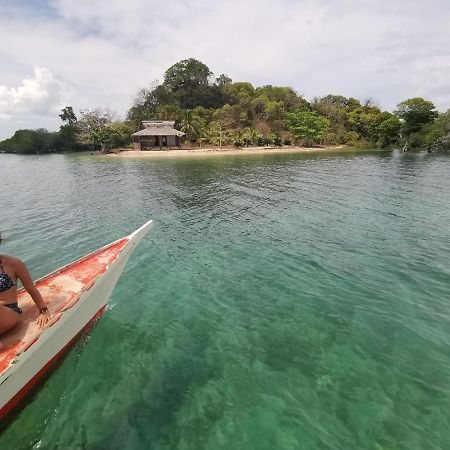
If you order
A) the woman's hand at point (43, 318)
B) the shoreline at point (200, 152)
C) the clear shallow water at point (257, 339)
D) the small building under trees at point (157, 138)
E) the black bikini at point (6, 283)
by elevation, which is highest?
the small building under trees at point (157, 138)

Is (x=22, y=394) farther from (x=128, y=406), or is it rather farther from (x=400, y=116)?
(x=400, y=116)

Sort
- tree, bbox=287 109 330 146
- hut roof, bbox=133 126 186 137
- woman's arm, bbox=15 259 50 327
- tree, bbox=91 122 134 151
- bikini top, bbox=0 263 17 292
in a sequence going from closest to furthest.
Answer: bikini top, bbox=0 263 17 292, woman's arm, bbox=15 259 50 327, hut roof, bbox=133 126 186 137, tree, bbox=91 122 134 151, tree, bbox=287 109 330 146

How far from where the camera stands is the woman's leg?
5762 mm

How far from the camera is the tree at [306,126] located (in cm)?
8125

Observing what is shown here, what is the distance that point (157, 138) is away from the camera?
75.3 m

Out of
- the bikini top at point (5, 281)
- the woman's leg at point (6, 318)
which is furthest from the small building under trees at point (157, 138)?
the woman's leg at point (6, 318)

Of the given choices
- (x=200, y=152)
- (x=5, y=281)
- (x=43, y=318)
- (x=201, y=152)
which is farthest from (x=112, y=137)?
(x=43, y=318)

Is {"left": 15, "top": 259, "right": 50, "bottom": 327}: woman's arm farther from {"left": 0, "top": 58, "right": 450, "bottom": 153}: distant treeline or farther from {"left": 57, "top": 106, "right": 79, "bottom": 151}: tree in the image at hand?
{"left": 57, "top": 106, "right": 79, "bottom": 151}: tree

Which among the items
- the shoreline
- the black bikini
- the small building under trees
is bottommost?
the shoreline

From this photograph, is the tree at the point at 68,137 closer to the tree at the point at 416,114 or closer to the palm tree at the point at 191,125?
the palm tree at the point at 191,125

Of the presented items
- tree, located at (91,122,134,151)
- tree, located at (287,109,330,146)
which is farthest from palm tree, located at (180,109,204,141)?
tree, located at (287,109,330,146)

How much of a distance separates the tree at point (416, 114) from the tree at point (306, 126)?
69.6 feet

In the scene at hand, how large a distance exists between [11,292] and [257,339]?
18.9ft

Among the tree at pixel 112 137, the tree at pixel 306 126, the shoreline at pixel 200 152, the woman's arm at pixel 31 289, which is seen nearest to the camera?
the woman's arm at pixel 31 289
